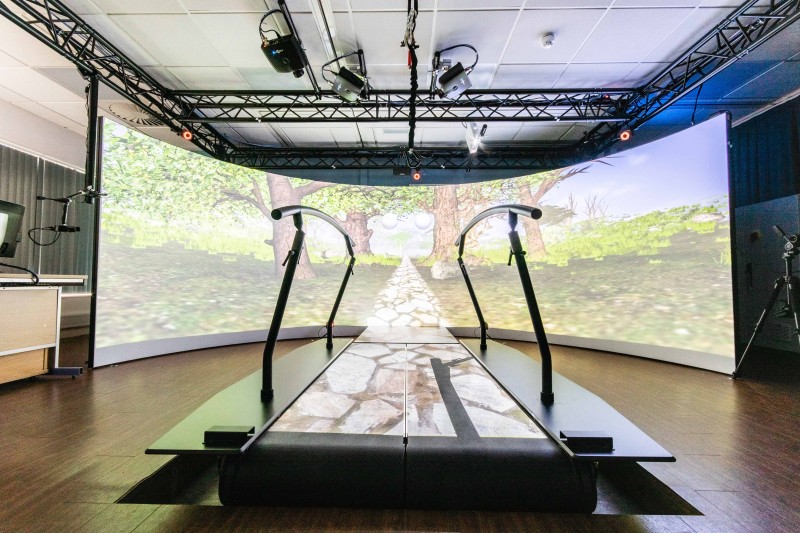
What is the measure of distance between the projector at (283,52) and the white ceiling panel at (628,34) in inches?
128

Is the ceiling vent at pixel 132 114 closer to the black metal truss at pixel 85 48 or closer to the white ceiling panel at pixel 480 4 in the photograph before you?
the black metal truss at pixel 85 48

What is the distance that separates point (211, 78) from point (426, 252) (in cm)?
437

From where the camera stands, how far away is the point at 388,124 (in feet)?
17.5

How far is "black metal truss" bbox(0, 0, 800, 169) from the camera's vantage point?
10.3 ft

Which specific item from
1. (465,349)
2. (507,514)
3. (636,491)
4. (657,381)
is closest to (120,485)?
(507,514)

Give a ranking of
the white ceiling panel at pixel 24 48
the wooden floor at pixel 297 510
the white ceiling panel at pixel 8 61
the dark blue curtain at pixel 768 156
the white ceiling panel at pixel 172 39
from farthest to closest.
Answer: the dark blue curtain at pixel 768 156, the white ceiling panel at pixel 8 61, the white ceiling panel at pixel 24 48, the white ceiling panel at pixel 172 39, the wooden floor at pixel 297 510

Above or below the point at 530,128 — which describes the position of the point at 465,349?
below

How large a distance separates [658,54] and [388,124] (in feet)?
12.1

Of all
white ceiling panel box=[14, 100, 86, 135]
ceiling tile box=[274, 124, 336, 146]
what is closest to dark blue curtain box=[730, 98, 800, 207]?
ceiling tile box=[274, 124, 336, 146]

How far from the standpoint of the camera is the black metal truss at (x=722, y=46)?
293cm

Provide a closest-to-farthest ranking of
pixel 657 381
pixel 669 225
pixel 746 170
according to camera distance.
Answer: pixel 657 381, pixel 669 225, pixel 746 170

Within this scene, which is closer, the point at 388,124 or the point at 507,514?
the point at 507,514

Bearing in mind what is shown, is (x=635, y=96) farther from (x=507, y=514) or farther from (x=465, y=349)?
(x=507, y=514)

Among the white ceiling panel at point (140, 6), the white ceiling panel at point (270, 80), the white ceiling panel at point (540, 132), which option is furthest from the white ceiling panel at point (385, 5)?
the white ceiling panel at point (540, 132)
